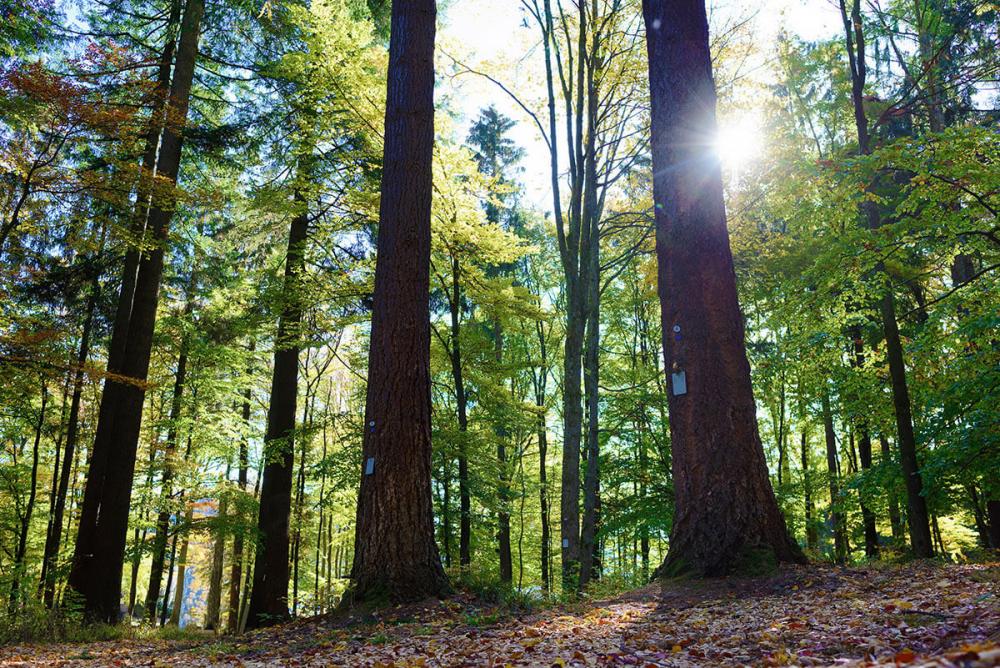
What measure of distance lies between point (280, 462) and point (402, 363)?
6.09 meters

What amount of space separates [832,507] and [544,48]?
949 centimetres

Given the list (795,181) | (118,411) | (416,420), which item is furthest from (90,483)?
(795,181)

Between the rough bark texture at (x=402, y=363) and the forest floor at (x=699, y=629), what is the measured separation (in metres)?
0.44

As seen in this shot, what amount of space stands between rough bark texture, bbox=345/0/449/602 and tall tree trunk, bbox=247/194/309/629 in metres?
4.89

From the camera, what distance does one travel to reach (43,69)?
8055 mm

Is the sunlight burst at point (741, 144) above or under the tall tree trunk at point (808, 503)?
above

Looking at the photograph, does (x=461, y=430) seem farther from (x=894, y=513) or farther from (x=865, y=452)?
(x=894, y=513)

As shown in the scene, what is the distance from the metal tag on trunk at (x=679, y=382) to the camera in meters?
5.58

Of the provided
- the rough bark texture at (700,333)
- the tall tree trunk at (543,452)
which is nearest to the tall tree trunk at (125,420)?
the rough bark texture at (700,333)

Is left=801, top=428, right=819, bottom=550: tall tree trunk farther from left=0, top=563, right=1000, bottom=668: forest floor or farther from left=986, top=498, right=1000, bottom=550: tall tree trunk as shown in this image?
left=0, top=563, right=1000, bottom=668: forest floor

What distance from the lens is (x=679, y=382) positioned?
5621 mm

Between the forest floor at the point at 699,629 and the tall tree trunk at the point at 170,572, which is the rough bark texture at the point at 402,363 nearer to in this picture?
the forest floor at the point at 699,629

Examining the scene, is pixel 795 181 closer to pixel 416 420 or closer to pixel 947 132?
pixel 947 132

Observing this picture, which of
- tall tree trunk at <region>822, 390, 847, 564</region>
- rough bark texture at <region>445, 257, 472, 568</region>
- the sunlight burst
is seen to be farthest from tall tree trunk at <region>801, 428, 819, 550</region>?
the sunlight burst
